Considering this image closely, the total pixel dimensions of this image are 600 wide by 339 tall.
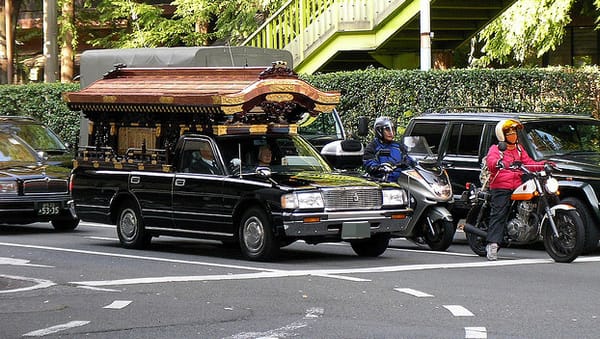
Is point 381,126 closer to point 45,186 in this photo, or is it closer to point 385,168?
point 385,168

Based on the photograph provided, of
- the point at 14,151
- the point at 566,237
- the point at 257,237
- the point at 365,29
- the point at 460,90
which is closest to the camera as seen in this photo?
the point at 566,237

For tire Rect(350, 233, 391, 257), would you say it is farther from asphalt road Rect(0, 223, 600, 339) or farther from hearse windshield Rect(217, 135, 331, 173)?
hearse windshield Rect(217, 135, 331, 173)

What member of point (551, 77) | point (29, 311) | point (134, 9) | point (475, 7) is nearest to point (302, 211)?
point (29, 311)

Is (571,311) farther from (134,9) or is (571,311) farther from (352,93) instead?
(134,9)

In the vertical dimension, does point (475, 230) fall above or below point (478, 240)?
above

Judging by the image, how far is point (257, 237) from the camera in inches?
605

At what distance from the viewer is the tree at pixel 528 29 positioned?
26969mm

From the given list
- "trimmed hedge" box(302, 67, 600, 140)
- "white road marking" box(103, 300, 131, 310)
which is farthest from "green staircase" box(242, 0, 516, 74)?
"white road marking" box(103, 300, 131, 310)

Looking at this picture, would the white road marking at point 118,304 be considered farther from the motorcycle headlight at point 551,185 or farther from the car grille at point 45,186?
the car grille at point 45,186

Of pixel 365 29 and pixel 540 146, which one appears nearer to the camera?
pixel 540 146

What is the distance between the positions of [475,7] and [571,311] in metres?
16.1

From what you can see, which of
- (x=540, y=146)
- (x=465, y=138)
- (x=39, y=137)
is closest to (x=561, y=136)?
(x=540, y=146)

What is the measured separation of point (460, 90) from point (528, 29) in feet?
15.8

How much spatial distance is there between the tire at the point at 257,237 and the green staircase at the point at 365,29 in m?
11.4
